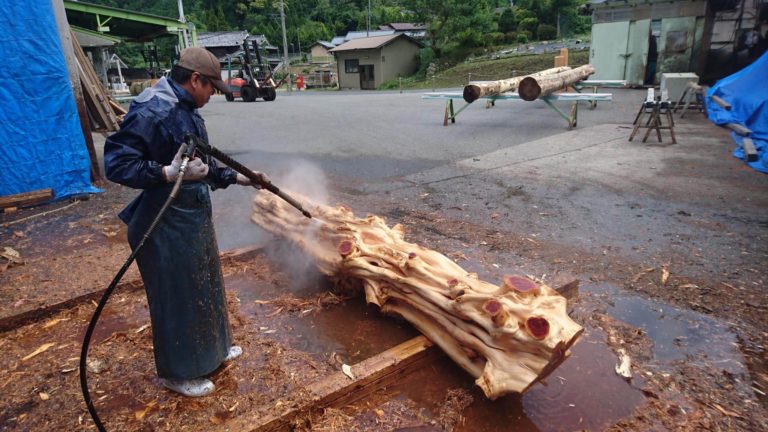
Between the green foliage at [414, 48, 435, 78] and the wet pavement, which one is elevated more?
the green foliage at [414, 48, 435, 78]

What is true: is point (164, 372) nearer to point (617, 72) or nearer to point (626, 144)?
point (626, 144)

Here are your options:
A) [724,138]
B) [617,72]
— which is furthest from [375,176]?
[617,72]

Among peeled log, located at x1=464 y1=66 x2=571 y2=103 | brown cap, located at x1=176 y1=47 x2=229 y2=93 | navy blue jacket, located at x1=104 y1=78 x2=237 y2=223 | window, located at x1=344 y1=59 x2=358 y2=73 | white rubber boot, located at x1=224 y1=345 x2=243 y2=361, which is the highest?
window, located at x1=344 y1=59 x2=358 y2=73

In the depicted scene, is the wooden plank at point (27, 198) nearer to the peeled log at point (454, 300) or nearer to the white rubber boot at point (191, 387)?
the peeled log at point (454, 300)

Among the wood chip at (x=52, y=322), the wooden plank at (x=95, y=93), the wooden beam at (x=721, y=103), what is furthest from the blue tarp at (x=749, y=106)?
the wooden plank at (x=95, y=93)

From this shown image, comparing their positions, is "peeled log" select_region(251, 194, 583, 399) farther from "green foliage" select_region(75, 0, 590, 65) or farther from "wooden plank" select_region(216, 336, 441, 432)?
"green foliage" select_region(75, 0, 590, 65)

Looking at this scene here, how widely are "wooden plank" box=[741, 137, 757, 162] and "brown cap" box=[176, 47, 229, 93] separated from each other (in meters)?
8.76

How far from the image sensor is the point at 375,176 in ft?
26.3

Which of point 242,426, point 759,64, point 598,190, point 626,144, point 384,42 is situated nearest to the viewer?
point 242,426

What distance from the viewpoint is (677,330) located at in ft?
10.9

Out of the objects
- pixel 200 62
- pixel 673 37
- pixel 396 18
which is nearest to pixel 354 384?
pixel 200 62

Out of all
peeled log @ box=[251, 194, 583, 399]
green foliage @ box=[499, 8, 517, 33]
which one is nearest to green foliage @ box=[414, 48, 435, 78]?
green foliage @ box=[499, 8, 517, 33]

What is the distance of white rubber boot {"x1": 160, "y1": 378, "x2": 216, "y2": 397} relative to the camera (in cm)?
273

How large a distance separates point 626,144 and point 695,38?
11.2 metres
